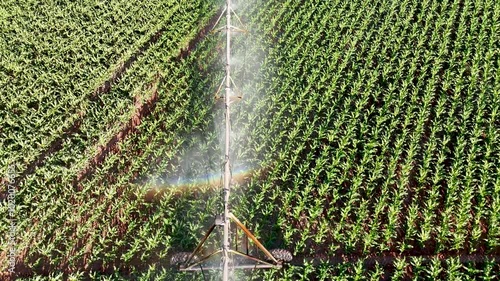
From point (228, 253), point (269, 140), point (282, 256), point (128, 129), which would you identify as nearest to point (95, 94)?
point (128, 129)

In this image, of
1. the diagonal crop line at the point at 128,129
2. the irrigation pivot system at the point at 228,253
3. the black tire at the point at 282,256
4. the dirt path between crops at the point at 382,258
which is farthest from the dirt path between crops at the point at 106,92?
the dirt path between crops at the point at 382,258

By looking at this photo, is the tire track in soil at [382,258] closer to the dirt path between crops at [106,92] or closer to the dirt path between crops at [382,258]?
the dirt path between crops at [382,258]

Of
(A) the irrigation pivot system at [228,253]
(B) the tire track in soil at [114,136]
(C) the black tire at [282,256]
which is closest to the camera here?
(A) the irrigation pivot system at [228,253]

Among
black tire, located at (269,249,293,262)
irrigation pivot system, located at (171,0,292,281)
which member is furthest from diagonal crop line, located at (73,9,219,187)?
black tire, located at (269,249,293,262)

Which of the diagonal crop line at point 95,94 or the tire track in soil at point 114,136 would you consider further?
the diagonal crop line at point 95,94

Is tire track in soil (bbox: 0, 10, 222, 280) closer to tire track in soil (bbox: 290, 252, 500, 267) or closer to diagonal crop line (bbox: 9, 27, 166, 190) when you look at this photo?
diagonal crop line (bbox: 9, 27, 166, 190)

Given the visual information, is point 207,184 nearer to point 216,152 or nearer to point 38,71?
point 216,152

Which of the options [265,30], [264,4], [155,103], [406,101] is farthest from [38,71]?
[406,101]

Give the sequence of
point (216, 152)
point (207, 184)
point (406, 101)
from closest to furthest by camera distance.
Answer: point (207, 184)
point (216, 152)
point (406, 101)
